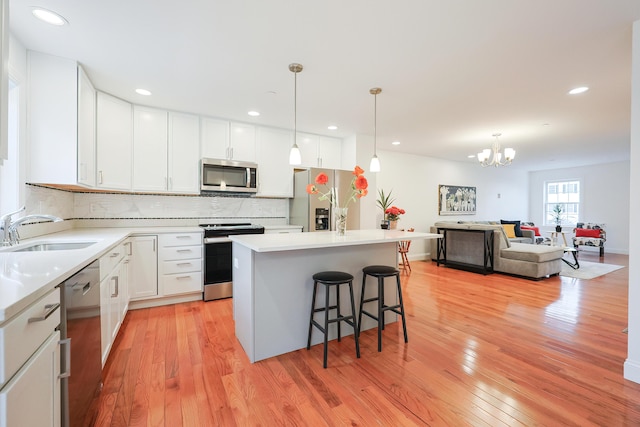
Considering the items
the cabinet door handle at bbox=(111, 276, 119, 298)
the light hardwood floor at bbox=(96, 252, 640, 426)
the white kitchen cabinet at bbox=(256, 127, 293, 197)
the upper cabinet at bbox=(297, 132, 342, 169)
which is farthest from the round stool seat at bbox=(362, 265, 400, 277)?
the upper cabinet at bbox=(297, 132, 342, 169)

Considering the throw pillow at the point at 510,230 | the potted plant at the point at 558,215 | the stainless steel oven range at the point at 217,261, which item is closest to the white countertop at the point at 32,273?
the stainless steel oven range at the point at 217,261

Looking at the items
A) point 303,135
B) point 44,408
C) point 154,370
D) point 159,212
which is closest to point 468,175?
point 303,135

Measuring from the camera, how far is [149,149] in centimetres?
356

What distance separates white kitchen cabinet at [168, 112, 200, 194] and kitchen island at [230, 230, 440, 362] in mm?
1768

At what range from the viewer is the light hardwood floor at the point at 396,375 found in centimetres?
162

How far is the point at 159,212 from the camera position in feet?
12.8

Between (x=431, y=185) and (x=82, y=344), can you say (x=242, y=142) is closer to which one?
(x=82, y=344)

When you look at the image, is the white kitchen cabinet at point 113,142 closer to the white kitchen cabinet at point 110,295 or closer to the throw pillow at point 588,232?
the white kitchen cabinet at point 110,295

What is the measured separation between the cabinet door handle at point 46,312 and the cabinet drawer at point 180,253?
7.63 ft

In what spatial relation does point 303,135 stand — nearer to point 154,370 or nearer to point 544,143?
point 154,370

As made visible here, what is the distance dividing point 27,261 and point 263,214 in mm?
3296

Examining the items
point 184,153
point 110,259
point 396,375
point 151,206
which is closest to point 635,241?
point 396,375

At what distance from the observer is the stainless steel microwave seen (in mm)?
3779

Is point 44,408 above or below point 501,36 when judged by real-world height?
below
